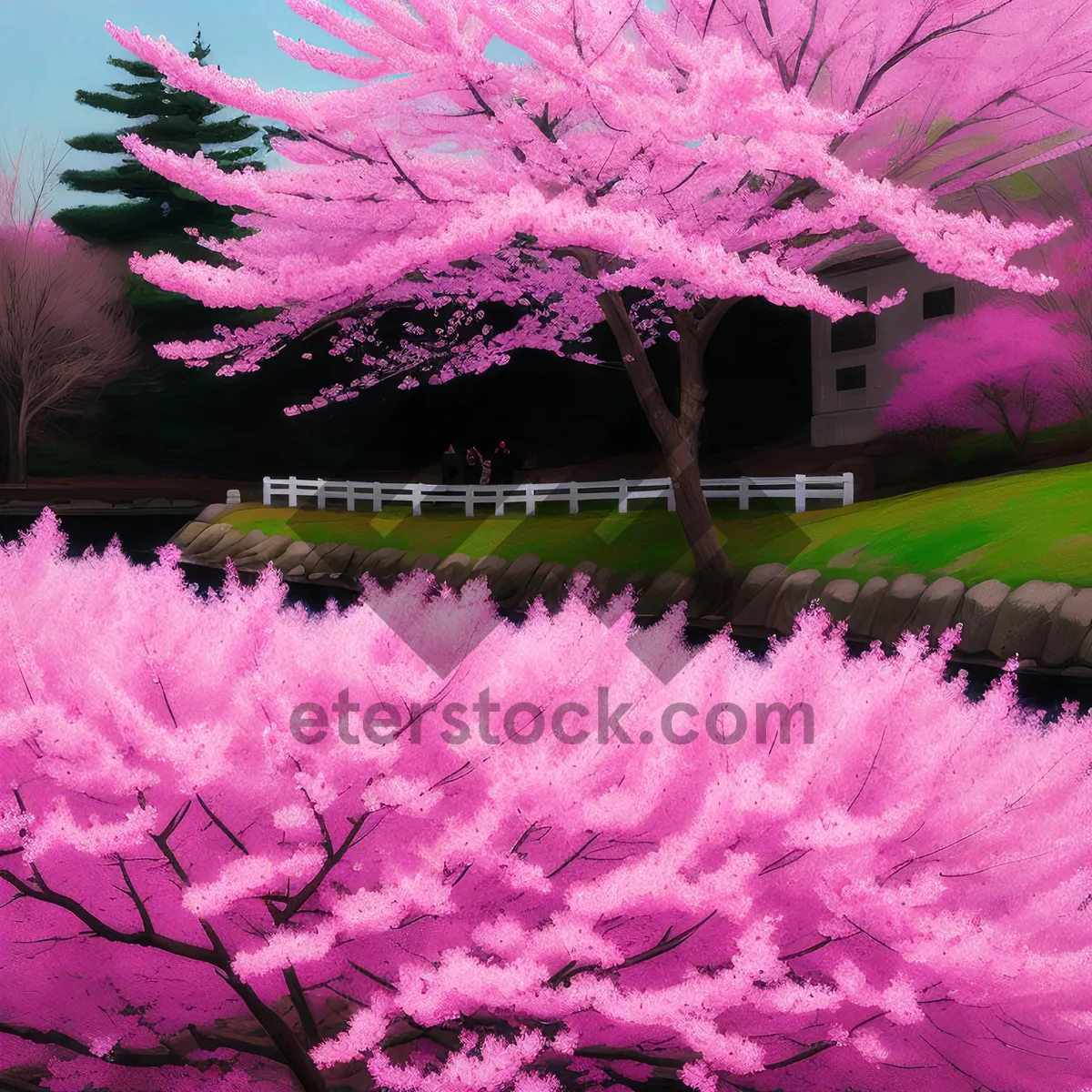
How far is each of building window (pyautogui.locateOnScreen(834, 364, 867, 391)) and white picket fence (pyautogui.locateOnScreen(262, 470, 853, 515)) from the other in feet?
14.6

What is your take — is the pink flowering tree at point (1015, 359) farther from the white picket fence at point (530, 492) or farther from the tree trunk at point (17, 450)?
the tree trunk at point (17, 450)

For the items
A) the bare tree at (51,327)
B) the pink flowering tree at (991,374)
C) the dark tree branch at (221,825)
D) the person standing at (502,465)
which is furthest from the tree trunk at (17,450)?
the pink flowering tree at (991,374)

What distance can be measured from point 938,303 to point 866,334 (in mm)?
1473

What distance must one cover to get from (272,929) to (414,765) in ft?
1.49

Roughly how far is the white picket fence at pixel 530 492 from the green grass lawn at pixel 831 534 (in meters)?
0.14

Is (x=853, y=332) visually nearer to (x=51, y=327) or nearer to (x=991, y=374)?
(x=991, y=374)

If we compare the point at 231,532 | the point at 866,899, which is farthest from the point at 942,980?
the point at 231,532

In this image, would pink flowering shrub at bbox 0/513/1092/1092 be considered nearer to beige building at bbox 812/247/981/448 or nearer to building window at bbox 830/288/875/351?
beige building at bbox 812/247/981/448

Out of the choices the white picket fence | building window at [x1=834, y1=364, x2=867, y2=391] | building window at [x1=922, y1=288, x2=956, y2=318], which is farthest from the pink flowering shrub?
building window at [x1=834, y1=364, x2=867, y2=391]

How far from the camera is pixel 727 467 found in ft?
43.3

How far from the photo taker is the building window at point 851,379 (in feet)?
44.8

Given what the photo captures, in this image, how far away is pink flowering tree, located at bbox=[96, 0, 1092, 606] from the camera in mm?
3986

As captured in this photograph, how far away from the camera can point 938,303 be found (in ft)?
39.5

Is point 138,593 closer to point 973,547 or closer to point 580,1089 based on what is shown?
point 580,1089
